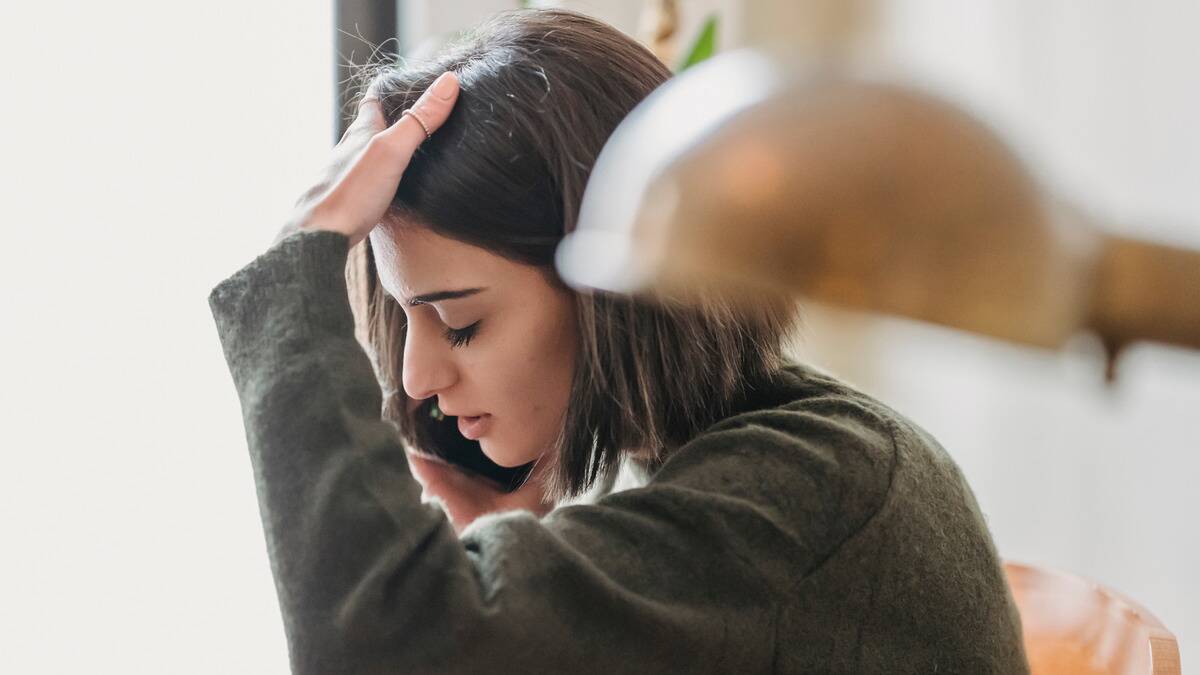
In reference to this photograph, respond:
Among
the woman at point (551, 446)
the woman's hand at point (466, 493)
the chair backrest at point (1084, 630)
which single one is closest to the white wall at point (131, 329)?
the woman's hand at point (466, 493)

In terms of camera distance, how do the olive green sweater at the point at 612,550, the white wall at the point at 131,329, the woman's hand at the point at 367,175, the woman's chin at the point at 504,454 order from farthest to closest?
the white wall at the point at 131,329 < the woman's chin at the point at 504,454 < the woman's hand at the point at 367,175 < the olive green sweater at the point at 612,550

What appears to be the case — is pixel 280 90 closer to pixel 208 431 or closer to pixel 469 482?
pixel 208 431

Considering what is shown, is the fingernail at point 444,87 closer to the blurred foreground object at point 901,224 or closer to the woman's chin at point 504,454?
the woman's chin at point 504,454

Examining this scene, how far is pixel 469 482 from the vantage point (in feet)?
4.36

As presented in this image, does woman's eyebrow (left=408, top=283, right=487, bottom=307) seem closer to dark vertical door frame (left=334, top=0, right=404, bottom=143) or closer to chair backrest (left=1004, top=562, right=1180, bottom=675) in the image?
chair backrest (left=1004, top=562, right=1180, bottom=675)

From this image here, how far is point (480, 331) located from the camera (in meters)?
0.94

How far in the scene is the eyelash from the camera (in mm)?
939

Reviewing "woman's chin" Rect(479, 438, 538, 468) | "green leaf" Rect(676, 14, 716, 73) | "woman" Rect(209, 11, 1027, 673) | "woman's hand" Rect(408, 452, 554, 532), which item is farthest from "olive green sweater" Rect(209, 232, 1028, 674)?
"green leaf" Rect(676, 14, 716, 73)

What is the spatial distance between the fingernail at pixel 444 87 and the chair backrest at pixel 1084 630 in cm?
69

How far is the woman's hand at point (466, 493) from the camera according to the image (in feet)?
4.26

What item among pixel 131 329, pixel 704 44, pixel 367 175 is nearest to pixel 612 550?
pixel 367 175

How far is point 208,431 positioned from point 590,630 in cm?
85

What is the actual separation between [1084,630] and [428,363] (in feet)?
2.04

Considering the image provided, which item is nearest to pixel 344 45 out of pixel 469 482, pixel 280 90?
pixel 280 90
